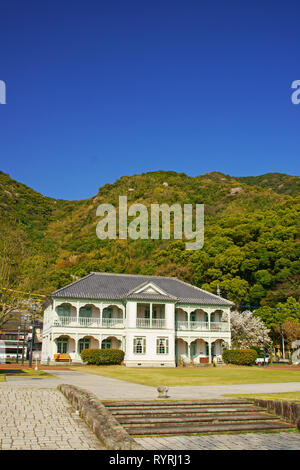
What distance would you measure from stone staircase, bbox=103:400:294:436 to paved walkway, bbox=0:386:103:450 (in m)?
1.22

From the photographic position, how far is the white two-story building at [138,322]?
39781 millimetres

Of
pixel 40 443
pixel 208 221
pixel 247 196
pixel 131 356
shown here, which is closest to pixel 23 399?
pixel 40 443

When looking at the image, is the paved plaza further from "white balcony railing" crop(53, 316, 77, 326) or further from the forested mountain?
"white balcony railing" crop(53, 316, 77, 326)

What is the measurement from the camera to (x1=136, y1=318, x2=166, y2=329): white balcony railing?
1587 inches

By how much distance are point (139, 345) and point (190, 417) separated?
2972 centimetres

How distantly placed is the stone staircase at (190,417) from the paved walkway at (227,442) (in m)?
0.37

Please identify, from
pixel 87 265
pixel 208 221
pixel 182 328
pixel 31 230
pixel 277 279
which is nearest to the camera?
pixel 182 328

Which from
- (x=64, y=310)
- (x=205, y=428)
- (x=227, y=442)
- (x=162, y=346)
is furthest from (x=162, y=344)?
(x=227, y=442)

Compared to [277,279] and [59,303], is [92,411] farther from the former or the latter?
[277,279]

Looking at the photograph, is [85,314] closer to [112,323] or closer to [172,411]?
[112,323]

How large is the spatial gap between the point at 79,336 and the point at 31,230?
53242mm

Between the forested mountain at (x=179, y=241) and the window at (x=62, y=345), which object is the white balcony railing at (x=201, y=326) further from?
the window at (x=62, y=345)

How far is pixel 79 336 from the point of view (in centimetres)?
3988

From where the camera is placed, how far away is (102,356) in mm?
36719
